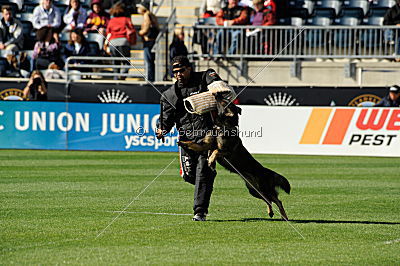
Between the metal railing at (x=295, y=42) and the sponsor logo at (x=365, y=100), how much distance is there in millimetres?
1873

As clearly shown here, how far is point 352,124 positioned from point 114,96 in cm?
667

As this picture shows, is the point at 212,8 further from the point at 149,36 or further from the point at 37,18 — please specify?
the point at 37,18

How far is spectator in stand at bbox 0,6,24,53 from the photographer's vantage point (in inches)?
955

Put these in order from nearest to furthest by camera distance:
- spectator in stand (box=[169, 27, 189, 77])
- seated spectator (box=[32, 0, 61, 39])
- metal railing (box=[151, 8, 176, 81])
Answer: spectator in stand (box=[169, 27, 189, 77]) < metal railing (box=[151, 8, 176, 81]) < seated spectator (box=[32, 0, 61, 39])

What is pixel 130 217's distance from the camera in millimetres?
10070

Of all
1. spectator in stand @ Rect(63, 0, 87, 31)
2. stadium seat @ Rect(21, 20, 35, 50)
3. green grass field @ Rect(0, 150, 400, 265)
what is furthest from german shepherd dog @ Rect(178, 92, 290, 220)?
stadium seat @ Rect(21, 20, 35, 50)

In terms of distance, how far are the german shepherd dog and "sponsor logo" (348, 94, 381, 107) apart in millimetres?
11326

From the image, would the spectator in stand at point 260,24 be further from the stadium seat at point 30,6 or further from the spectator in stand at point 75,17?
the stadium seat at point 30,6

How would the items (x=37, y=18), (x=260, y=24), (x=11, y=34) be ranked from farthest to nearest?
(x=37, y=18) → (x=11, y=34) → (x=260, y=24)

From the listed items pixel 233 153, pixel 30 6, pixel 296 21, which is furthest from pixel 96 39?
pixel 233 153

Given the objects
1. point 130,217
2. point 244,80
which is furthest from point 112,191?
point 244,80

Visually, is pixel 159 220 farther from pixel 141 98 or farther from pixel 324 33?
pixel 324 33

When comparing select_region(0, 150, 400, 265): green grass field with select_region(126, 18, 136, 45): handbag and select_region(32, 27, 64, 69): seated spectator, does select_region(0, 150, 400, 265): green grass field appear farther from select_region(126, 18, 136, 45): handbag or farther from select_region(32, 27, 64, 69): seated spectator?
select_region(32, 27, 64, 69): seated spectator

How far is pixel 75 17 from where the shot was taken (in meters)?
24.7
